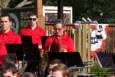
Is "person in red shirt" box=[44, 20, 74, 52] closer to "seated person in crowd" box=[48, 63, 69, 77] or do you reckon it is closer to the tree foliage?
"seated person in crowd" box=[48, 63, 69, 77]

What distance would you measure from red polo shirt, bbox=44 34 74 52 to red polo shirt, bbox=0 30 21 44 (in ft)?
2.55

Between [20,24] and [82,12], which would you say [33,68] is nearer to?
[20,24]

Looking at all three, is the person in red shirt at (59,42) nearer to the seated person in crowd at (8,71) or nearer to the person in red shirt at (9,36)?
the person in red shirt at (9,36)

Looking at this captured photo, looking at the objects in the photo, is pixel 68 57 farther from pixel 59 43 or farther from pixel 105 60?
pixel 59 43

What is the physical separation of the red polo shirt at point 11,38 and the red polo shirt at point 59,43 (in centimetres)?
78

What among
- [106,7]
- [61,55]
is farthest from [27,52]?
[106,7]

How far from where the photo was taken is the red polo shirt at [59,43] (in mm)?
11239

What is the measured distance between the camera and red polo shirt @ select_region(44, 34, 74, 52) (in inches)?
442

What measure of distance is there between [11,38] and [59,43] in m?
1.02

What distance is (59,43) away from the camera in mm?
11312

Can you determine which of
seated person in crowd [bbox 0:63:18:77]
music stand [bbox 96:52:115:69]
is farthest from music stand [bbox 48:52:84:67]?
seated person in crowd [bbox 0:63:18:77]

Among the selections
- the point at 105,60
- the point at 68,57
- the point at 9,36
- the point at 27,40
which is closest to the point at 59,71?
the point at 68,57

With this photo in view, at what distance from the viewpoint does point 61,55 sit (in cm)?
1044

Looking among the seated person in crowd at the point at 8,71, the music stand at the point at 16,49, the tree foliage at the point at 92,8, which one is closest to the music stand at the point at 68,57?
the music stand at the point at 16,49
